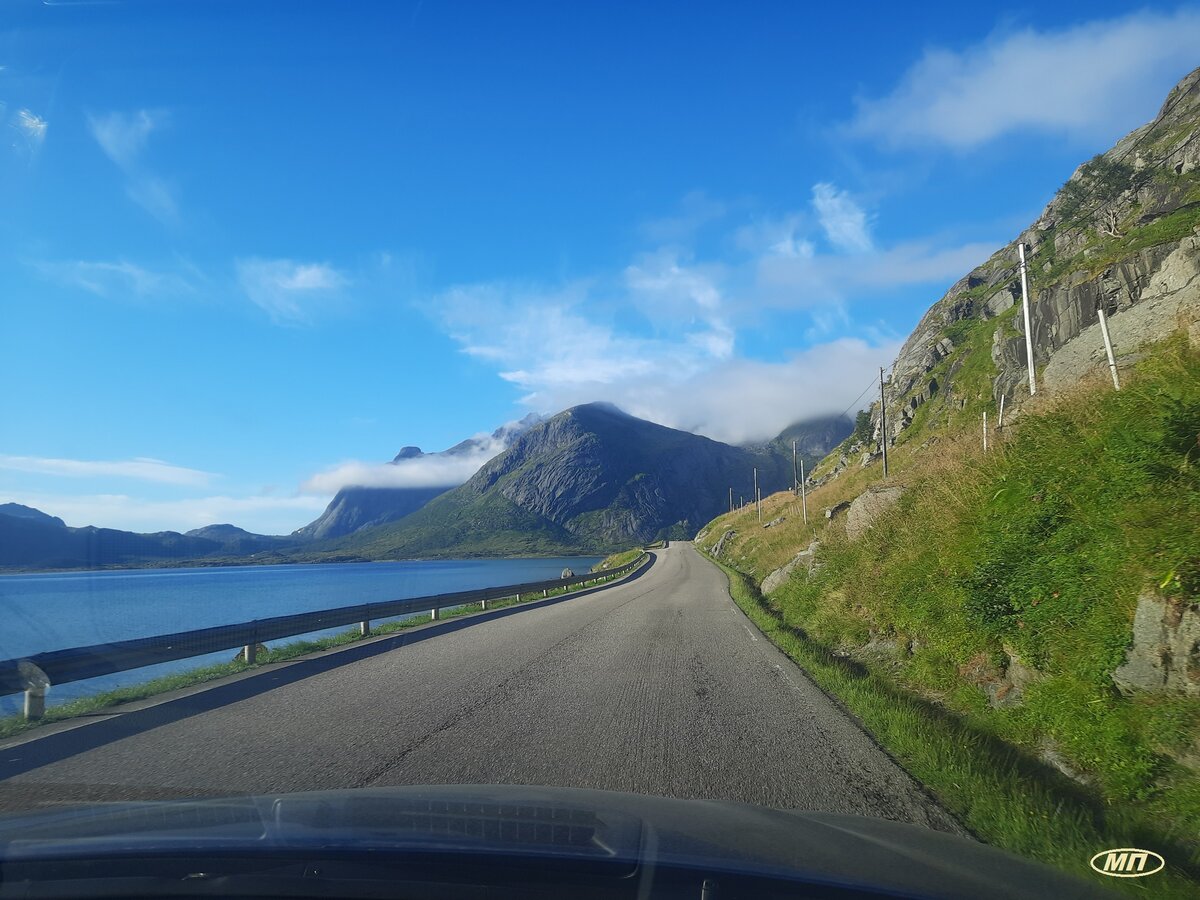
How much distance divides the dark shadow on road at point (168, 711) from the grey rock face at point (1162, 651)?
8.67 metres

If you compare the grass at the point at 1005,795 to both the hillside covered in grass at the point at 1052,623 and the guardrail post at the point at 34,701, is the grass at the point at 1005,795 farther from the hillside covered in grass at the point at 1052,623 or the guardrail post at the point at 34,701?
the guardrail post at the point at 34,701

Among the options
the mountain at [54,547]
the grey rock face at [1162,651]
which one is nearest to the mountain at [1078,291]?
the grey rock face at [1162,651]

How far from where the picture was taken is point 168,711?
9000 mm

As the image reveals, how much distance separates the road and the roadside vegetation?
0.59 meters

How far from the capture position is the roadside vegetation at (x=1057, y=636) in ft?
16.0

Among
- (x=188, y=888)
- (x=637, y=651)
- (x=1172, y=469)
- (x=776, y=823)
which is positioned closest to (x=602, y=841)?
(x=776, y=823)

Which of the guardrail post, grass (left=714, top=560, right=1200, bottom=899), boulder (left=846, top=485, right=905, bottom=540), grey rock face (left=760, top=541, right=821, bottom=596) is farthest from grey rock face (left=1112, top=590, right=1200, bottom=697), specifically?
grey rock face (left=760, top=541, right=821, bottom=596)

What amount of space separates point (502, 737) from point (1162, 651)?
527cm

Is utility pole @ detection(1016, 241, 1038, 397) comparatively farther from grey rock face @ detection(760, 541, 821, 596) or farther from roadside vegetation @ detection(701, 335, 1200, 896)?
roadside vegetation @ detection(701, 335, 1200, 896)

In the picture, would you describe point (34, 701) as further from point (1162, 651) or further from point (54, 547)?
point (54, 547)

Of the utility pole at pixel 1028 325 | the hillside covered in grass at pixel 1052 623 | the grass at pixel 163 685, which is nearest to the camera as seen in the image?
the hillside covered in grass at pixel 1052 623

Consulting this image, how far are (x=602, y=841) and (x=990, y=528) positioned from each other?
7.22m

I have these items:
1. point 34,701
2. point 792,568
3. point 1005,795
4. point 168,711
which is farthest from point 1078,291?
point 34,701

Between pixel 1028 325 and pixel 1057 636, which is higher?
pixel 1028 325
